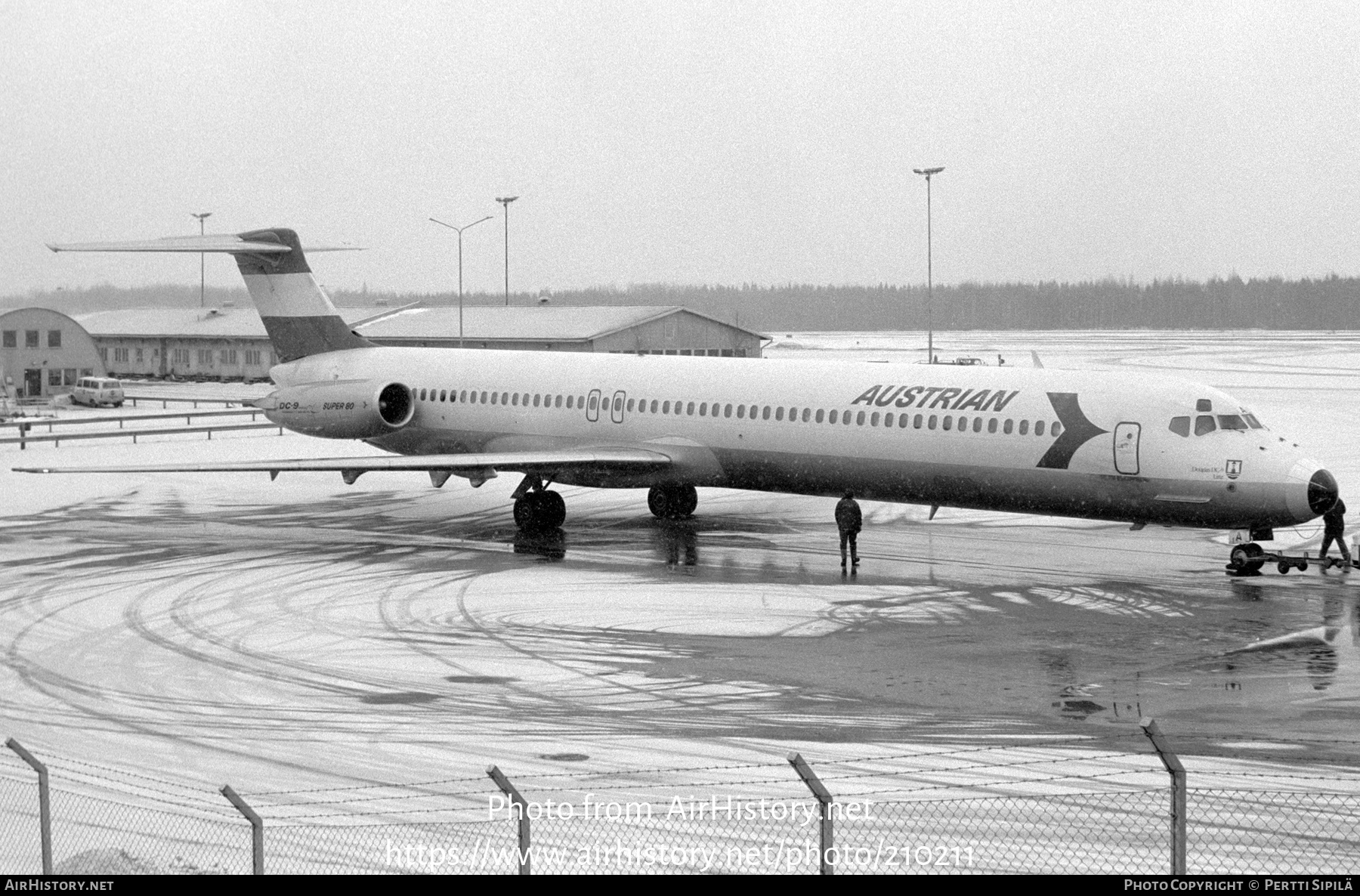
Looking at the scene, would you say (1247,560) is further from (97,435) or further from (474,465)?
(97,435)

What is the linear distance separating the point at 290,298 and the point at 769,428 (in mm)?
11868

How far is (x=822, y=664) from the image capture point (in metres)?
17.3

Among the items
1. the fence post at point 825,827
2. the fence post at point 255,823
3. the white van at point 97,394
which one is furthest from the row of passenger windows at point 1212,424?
the white van at point 97,394

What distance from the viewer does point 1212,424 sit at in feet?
74.4

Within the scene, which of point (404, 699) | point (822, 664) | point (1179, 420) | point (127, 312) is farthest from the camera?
point (127, 312)

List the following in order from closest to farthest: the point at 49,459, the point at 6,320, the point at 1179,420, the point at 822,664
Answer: the point at 822,664 < the point at 1179,420 < the point at 49,459 < the point at 6,320

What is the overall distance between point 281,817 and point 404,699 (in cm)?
491

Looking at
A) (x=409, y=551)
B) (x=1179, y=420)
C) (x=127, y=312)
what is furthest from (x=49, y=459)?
(x=127, y=312)

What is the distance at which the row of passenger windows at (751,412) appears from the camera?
2405 cm

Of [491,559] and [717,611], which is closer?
[717,611]

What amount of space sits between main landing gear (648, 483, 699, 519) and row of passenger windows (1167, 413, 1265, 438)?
31.8 ft

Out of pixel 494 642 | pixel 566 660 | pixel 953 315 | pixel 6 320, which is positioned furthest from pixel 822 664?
pixel 953 315

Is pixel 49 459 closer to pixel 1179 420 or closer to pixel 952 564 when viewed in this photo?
pixel 952 564

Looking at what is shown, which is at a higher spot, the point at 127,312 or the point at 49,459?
the point at 127,312
